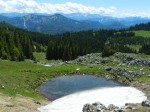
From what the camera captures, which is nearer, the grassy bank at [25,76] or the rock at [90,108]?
the rock at [90,108]

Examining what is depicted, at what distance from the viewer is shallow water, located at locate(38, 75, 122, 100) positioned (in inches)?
2349

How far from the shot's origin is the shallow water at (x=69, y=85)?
59.7m

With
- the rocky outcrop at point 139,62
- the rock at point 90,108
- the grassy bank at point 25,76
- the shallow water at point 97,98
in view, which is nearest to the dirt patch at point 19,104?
the shallow water at point 97,98

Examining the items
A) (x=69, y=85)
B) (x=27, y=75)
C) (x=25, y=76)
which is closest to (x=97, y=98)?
(x=69, y=85)

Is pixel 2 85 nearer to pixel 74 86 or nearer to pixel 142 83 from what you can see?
pixel 74 86

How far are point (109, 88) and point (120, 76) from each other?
34.3 feet

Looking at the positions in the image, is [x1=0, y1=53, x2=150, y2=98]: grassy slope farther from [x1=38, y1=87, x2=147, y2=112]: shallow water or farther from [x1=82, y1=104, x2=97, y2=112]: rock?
[x1=82, y1=104, x2=97, y2=112]: rock

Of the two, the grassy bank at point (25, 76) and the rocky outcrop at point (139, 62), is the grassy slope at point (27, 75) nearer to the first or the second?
the grassy bank at point (25, 76)

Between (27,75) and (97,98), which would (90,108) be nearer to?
(97,98)

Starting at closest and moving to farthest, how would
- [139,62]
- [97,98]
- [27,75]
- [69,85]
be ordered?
[97,98] < [69,85] < [27,75] < [139,62]

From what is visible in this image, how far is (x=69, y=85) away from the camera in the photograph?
218 feet

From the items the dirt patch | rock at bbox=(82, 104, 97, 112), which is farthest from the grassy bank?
rock at bbox=(82, 104, 97, 112)

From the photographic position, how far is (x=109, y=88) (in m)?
63.3

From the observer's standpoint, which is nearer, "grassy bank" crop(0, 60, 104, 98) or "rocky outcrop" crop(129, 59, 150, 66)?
"grassy bank" crop(0, 60, 104, 98)
